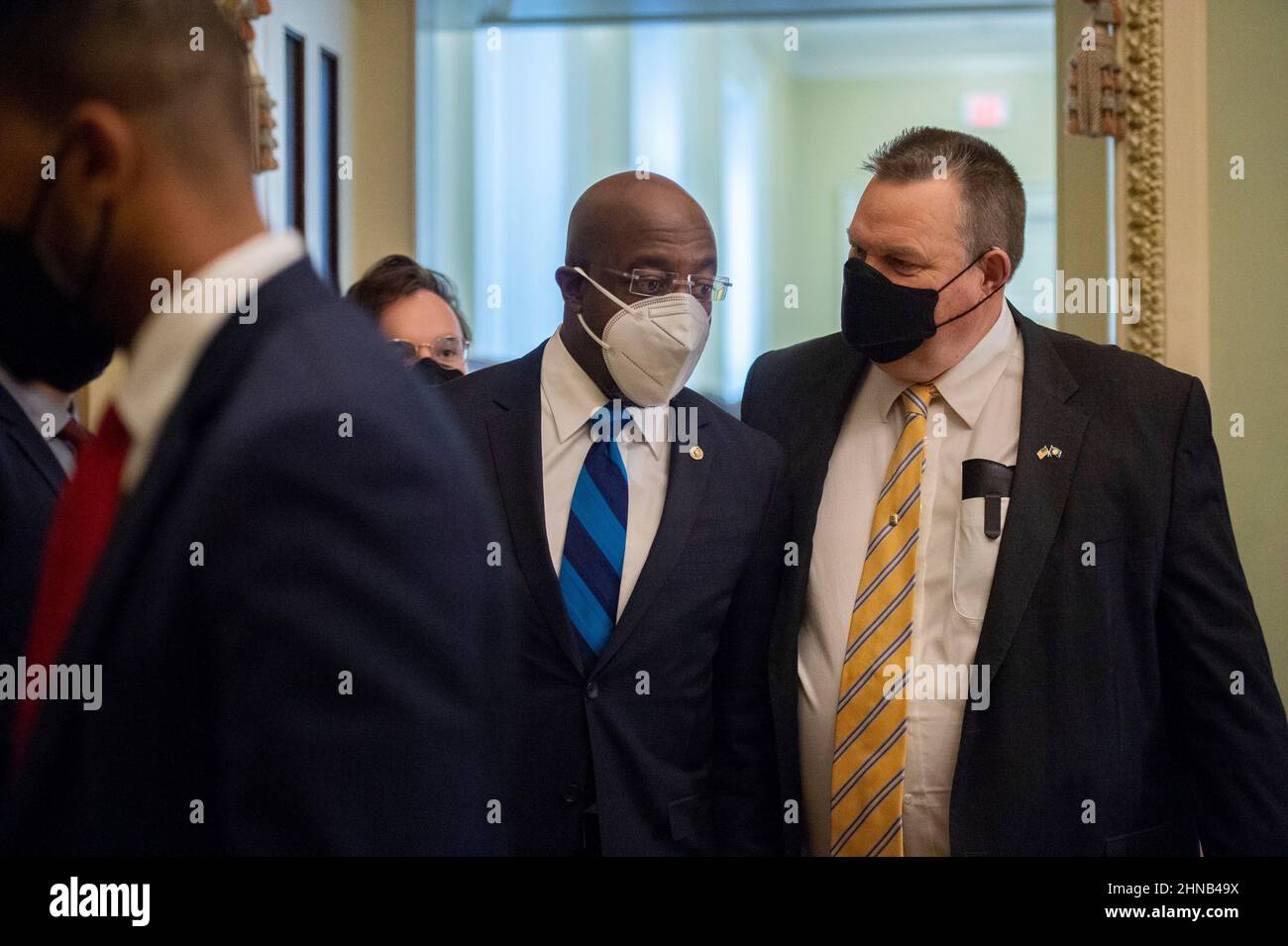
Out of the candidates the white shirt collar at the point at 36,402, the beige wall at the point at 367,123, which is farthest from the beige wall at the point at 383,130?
the white shirt collar at the point at 36,402

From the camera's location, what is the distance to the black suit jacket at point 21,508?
4.26ft

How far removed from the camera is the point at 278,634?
68cm

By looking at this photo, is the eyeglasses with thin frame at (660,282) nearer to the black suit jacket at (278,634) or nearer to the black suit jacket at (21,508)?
the black suit jacket at (21,508)

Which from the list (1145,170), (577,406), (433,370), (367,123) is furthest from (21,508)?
(1145,170)

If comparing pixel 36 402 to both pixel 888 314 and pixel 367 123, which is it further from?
pixel 367 123

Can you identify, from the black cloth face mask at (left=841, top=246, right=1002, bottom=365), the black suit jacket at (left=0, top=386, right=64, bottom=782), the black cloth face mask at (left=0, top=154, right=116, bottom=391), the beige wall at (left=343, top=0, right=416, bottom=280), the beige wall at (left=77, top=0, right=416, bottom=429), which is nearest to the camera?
the black cloth face mask at (left=0, top=154, right=116, bottom=391)

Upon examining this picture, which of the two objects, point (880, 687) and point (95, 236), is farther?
point (880, 687)

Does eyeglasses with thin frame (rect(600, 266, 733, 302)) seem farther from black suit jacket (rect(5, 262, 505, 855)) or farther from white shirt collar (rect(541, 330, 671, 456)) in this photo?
black suit jacket (rect(5, 262, 505, 855))

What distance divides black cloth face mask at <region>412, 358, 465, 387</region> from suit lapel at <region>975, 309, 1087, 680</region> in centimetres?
102

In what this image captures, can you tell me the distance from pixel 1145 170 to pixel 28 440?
6.66 feet

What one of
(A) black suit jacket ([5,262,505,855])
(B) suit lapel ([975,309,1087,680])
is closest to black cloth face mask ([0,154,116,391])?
(A) black suit jacket ([5,262,505,855])

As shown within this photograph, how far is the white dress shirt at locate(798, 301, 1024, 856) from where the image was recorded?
159 centimetres

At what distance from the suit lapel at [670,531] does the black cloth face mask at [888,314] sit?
250 millimetres

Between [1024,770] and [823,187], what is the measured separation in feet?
12.1
